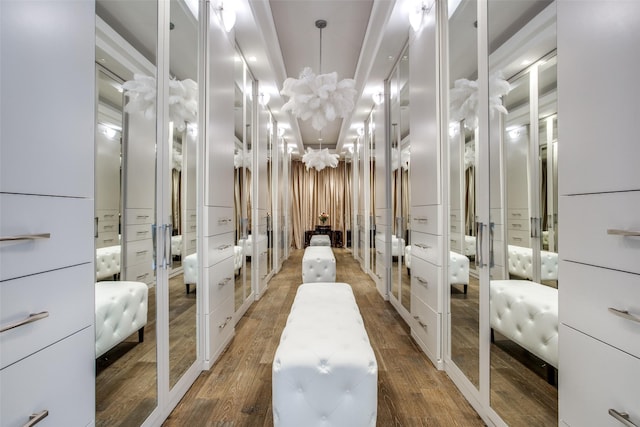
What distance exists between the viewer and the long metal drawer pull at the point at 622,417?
83 centimetres

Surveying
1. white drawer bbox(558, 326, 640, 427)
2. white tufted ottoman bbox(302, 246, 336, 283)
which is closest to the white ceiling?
white drawer bbox(558, 326, 640, 427)

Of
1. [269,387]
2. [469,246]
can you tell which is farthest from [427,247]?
[269,387]

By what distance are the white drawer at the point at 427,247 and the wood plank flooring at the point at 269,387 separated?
0.80 meters

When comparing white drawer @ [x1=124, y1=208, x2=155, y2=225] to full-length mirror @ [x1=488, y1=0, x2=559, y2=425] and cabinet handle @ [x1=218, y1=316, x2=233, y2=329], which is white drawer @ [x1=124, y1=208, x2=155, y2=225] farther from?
full-length mirror @ [x1=488, y1=0, x2=559, y2=425]

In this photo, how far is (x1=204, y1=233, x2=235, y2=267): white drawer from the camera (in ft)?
7.08

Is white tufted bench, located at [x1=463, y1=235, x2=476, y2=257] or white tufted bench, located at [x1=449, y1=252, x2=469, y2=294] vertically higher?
white tufted bench, located at [x1=463, y1=235, x2=476, y2=257]

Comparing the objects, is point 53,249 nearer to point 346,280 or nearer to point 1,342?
point 1,342

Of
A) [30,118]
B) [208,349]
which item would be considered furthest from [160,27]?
[208,349]

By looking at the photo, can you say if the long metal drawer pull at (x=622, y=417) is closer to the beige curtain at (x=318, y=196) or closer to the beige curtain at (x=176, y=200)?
the beige curtain at (x=176, y=200)

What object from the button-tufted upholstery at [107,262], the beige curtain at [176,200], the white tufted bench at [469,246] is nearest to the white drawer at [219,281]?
the beige curtain at [176,200]

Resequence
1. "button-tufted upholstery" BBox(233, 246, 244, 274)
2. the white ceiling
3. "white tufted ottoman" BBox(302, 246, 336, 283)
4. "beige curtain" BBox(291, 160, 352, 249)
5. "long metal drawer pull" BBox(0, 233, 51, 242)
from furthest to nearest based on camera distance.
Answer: "beige curtain" BBox(291, 160, 352, 249), "white tufted ottoman" BBox(302, 246, 336, 283), "button-tufted upholstery" BBox(233, 246, 244, 274), the white ceiling, "long metal drawer pull" BBox(0, 233, 51, 242)

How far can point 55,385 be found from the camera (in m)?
0.94

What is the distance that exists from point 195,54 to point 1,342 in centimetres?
189

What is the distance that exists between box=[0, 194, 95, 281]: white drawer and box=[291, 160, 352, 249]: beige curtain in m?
8.95
